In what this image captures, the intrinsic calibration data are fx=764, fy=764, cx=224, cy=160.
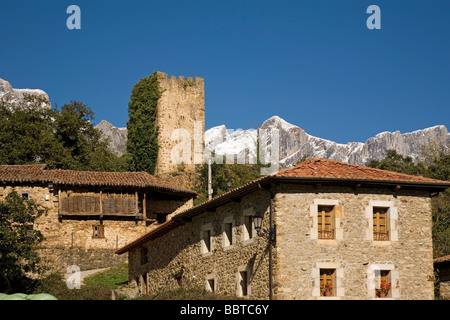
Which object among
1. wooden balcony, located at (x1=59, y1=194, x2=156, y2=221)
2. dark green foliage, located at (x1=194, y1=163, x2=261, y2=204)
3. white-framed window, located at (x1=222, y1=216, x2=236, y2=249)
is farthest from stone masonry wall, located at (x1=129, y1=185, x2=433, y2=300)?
dark green foliage, located at (x1=194, y1=163, x2=261, y2=204)

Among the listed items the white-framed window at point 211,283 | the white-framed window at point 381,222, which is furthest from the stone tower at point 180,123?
the white-framed window at point 381,222

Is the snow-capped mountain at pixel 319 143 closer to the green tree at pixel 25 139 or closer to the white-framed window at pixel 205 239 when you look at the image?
the green tree at pixel 25 139

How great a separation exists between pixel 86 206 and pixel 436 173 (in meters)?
26.3

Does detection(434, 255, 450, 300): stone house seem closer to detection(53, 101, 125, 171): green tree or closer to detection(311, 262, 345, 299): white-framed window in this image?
detection(311, 262, 345, 299): white-framed window

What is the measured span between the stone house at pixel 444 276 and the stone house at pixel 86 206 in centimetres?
2061

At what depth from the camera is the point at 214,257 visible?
95.1 feet

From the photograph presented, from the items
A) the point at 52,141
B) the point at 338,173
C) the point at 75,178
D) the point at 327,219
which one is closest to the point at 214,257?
the point at 327,219

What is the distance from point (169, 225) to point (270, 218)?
832cm

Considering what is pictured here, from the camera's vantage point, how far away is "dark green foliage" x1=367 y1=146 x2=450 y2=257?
39438 mm

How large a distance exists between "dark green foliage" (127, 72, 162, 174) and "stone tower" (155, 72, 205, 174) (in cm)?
51

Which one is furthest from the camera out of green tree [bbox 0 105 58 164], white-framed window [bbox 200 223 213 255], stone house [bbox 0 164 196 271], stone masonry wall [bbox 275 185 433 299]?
green tree [bbox 0 105 58 164]

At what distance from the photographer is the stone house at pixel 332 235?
2445 cm

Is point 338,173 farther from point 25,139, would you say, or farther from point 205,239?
point 25,139
